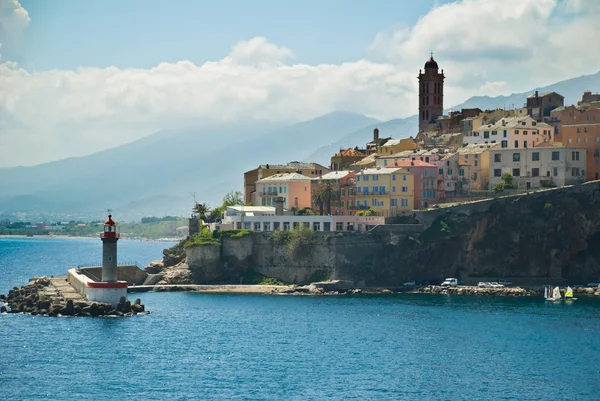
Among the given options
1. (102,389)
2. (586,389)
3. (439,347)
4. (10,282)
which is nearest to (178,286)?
(10,282)

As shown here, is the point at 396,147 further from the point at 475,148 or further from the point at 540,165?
the point at 540,165

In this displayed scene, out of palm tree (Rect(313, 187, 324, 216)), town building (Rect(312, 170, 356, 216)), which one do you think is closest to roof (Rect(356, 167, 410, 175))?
town building (Rect(312, 170, 356, 216))

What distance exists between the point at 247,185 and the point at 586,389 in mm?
78803

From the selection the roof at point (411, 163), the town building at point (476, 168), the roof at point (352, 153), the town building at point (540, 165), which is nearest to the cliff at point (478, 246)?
the town building at point (540, 165)

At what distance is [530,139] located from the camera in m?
122

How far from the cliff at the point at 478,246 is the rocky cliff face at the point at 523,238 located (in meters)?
0.10

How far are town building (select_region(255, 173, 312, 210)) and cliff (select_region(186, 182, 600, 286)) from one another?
10.8 metres

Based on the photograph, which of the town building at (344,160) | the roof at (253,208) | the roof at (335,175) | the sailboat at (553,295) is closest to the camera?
the sailboat at (553,295)

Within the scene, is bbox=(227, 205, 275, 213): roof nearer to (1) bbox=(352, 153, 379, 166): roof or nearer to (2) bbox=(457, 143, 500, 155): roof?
(1) bbox=(352, 153, 379, 166): roof

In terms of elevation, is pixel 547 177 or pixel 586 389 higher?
pixel 547 177

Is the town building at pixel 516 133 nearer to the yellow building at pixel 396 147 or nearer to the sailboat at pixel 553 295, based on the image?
the yellow building at pixel 396 147

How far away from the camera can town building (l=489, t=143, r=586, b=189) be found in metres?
112

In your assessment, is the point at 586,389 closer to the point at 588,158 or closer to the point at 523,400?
the point at 523,400

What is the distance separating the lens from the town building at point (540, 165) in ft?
369
